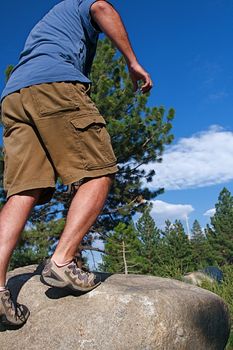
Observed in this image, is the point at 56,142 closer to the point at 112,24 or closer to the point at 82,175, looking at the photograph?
the point at 82,175

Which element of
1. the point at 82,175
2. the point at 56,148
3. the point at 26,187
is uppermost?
the point at 56,148

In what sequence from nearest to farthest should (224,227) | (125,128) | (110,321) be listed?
(110,321)
(125,128)
(224,227)

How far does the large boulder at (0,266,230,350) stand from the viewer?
2105 mm

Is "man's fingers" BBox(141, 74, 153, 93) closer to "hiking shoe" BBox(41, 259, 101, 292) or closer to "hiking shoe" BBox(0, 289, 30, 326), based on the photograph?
"hiking shoe" BBox(41, 259, 101, 292)

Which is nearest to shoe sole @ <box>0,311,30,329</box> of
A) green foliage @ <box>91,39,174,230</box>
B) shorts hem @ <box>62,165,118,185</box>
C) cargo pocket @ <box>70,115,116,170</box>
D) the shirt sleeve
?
shorts hem @ <box>62,165,118,185</box>

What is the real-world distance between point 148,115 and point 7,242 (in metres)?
12.3

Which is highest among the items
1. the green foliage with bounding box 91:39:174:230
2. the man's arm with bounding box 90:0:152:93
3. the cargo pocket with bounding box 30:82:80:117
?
the green foliage with bounding box 91:39:174:230

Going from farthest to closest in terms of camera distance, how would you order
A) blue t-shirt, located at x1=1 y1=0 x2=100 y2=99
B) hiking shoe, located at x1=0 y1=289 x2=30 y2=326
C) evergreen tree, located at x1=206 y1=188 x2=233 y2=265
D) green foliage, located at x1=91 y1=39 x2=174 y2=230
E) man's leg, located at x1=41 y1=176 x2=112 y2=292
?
evergreen tree, located at x1=206 y1=188 x2=233 y2=265
green foliage, located at x1=91 y1=39 x2=174 y2=230
blue t-shirt, located at x1=1 y1=0 x2=100 y2=99
man's leg, located at x1=41 y1=176 x2=112 y2=292
hiking shoe, located at x1=0 y1=289 x2=30 y2=326

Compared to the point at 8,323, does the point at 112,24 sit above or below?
above

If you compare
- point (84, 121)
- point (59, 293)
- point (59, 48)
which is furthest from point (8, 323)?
point (59, 48)

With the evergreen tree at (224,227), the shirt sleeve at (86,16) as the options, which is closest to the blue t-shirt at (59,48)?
the shirt sleeve at (86,16)

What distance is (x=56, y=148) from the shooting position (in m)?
2.13

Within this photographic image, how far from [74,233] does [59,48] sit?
102 cm

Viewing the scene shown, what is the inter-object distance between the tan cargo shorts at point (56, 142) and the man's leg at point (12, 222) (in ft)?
0.17
